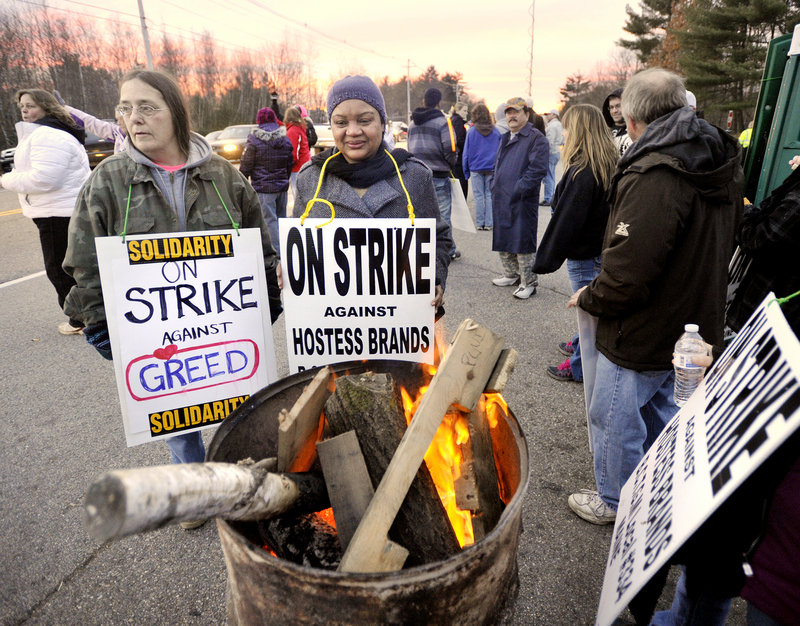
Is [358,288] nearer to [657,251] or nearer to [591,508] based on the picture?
[657,251]

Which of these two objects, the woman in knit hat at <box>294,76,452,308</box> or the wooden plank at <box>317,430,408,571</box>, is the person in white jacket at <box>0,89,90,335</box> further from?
the wooden plank at <box>317,430,408,571</box>

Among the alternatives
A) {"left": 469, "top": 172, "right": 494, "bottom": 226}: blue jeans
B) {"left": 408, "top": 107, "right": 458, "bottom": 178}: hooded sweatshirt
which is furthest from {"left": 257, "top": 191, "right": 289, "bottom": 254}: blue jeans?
{"left": 469, "top": 172, "right": 494, "bottom": 226}: blue jeans

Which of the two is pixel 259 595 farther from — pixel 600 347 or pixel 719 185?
pixel 719 185

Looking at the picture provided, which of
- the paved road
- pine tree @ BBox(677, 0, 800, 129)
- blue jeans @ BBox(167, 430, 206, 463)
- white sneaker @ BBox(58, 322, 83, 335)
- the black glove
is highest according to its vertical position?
pine tree @ BBox(677, 0, 800, 129)

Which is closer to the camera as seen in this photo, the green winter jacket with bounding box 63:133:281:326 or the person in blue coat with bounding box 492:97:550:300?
the green winter jacket with bounding box 63:133:281:326

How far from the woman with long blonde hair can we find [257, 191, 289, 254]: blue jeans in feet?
14.0

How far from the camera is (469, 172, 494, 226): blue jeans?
878 cm

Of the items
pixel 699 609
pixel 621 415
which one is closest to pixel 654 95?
pixel 621 415

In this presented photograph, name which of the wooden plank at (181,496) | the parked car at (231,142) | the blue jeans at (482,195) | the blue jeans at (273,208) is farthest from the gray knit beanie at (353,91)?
the parked car at (231,142)

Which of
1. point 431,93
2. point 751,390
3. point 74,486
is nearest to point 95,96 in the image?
Result: point 431,93

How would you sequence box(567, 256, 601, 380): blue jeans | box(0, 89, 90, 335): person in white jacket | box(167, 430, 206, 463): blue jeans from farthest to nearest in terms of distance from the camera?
box(0, 89, 90, 335): person in white jacket → box(567, 256, 601, 380): blue jeans → box(167, 430, 206, 463): blue jeans

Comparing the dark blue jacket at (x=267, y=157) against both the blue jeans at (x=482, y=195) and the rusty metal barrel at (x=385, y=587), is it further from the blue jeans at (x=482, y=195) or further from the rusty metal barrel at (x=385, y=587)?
the rusty metal barrel at (x=385, y=587)

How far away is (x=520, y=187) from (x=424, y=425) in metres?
4.58

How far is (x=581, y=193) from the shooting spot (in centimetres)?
368
